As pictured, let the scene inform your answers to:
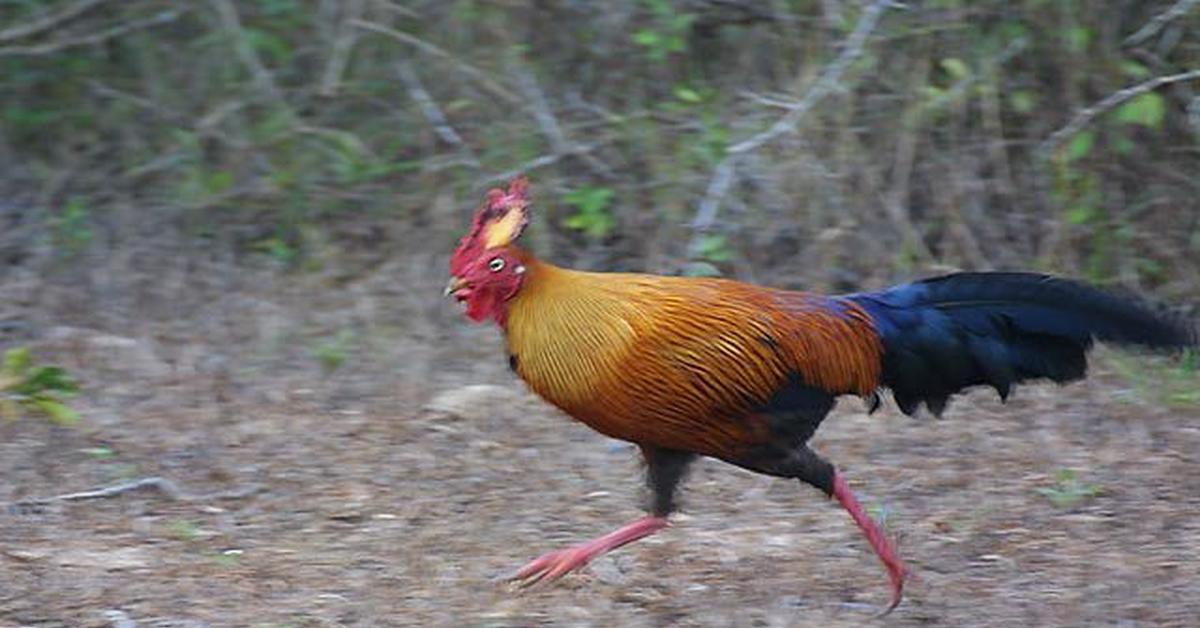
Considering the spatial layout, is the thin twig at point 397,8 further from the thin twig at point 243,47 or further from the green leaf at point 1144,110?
the green leaf at point 1144,110

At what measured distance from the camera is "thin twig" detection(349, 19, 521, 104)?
833 centimetres

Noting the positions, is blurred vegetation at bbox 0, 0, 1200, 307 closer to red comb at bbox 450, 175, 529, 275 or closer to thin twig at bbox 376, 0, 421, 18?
thin twig at bbox 376, 0, 421, 18

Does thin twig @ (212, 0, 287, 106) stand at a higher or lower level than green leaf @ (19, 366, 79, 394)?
higher

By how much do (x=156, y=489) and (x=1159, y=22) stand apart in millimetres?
4371

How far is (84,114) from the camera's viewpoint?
348 inches

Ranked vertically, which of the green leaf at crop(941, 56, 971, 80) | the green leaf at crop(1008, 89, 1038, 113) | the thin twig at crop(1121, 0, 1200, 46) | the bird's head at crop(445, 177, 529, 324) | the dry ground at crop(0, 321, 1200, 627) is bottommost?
the dry ground at crop(0, 321, 1200, 627)

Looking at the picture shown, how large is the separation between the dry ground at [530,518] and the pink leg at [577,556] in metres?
0.09

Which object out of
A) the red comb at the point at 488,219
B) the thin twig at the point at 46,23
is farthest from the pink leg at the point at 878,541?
the thin twig at the point at 46,23

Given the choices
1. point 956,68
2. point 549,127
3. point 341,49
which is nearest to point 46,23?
point 341,49

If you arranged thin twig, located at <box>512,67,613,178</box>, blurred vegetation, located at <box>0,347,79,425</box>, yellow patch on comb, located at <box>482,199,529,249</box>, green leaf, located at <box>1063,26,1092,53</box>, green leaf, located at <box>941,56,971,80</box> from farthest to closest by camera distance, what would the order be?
thin twig, located at <box>512,67,613,178</box>
green leaf, located at <box>941,56,971,80</box>
green leaf, located at <box>1063,26,1092,53</box>
blurred vegetation, located at <box>0,347,79,425</box>
yellow patch on comb, located at <box>482,199,529,249</box>

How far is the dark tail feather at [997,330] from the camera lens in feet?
16.5

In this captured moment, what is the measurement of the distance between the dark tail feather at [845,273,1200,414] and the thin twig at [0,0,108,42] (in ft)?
16.0

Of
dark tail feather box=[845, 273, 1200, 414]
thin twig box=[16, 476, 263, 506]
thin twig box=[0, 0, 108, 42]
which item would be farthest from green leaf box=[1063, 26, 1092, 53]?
thin twig box=[0, 0, 108, 42]

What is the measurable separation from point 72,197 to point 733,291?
463 centimetres
